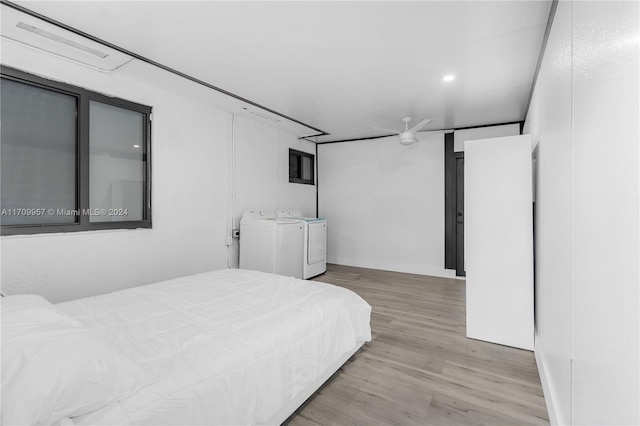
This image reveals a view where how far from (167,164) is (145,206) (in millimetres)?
530

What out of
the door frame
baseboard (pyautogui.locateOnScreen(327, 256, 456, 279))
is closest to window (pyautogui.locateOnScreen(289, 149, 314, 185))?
baseboard (pyautogui.locateOnScreen(327, 256, 456, 279))

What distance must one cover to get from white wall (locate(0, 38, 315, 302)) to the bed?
85 cm

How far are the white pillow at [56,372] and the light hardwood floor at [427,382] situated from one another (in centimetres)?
102

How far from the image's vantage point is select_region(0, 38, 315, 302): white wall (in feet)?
7.94

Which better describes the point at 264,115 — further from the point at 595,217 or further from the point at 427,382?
the point at 595,217

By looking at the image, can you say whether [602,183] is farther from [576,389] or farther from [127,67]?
[127,67]

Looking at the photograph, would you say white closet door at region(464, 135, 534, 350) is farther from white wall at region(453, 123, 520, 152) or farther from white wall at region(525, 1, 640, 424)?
white wall at region(453, 123, 520, 152)

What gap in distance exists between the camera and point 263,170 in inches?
188

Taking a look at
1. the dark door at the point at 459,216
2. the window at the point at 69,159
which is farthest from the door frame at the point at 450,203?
the window at the point at 69,159

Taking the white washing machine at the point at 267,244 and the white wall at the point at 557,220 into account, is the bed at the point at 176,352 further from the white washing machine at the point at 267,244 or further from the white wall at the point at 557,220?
the white washing machine at the point at 267,244

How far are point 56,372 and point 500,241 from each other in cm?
300

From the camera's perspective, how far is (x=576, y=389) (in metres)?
1.22

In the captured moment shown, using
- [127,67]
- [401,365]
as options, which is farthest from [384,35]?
[401,365]

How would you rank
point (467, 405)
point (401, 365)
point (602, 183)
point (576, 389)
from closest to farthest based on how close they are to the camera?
point (602, 183)
point (576, 389)
point (467, 405)
point (401, 365)
